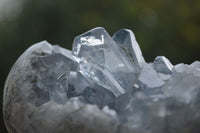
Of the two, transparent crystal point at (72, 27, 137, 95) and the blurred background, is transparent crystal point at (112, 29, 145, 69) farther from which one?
the blurred background

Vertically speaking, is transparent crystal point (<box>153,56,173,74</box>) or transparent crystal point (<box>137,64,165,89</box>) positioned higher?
transparent crystal point (<box>137,64,165,89</box>)

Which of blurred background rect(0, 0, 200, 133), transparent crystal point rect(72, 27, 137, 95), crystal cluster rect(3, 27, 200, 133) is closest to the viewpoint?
crystal cluster rect(3, 27, 200, 133)

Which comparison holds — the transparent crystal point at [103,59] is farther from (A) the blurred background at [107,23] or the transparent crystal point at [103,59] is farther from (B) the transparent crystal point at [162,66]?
(A) the blurred background at [107,23]

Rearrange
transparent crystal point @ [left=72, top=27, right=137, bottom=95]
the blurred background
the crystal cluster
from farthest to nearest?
the blurred background
transparent crystal point @ [left=72, top=27, right=137, bottom=95]
the crystal cluster

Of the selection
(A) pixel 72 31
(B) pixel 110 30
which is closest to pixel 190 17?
(B) pixel 110 30

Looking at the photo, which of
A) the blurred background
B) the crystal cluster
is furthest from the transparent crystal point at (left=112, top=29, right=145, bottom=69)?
the blurred background

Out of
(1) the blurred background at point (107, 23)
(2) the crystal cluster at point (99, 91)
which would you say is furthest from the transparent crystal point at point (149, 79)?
(1) the blurred background at point (107, 23)

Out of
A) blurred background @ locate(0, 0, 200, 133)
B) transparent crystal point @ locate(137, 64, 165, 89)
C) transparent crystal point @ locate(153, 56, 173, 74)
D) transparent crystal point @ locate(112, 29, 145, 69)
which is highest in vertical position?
transparent crystal point @ locate(112, 29, 145, 69)
